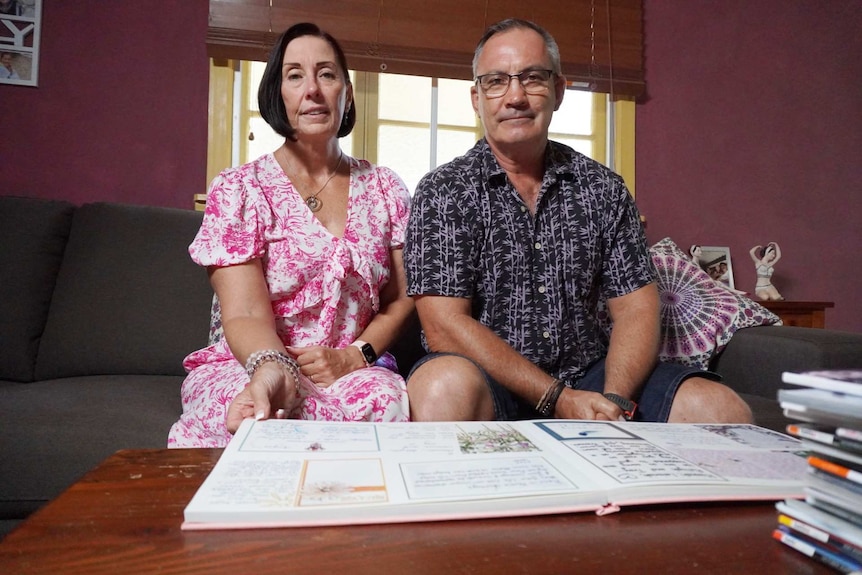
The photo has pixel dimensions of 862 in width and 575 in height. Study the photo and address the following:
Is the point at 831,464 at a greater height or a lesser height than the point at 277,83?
lesser

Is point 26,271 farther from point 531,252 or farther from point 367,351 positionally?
point 531,252

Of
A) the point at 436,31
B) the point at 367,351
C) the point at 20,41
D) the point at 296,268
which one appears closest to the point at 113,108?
the point at 20,41

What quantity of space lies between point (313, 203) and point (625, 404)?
2.56 feet

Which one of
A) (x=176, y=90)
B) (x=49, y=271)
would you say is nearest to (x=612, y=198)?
(x=49, y=271)

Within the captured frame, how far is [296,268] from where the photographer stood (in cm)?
120

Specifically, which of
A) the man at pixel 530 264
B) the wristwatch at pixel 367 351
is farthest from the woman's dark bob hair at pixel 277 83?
the wristwatch at pixel 367 351

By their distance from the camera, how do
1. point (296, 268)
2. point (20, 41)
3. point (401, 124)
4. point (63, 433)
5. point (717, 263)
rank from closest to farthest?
point (63, 433), point (296, 268), point (20, 41), point (401, 124), point (717, 263)

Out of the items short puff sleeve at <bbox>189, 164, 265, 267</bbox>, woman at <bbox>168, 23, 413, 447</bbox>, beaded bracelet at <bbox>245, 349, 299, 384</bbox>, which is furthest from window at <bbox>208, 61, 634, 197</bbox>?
beaded bracelet at <bbox>245, 349, 299, 384</bbox>

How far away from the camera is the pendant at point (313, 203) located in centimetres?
128

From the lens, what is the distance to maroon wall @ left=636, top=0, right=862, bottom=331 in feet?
Result: 8.47

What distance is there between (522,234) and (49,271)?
51.4 inches

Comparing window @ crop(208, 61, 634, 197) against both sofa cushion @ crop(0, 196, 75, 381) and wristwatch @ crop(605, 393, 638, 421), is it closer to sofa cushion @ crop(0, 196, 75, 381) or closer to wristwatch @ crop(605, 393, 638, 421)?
sofa cushion @ crop(0, 196, 75, 381)

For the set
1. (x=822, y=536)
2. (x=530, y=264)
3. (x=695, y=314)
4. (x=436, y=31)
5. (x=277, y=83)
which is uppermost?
(x=436, y=31)

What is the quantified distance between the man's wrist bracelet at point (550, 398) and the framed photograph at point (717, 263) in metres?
1.65
